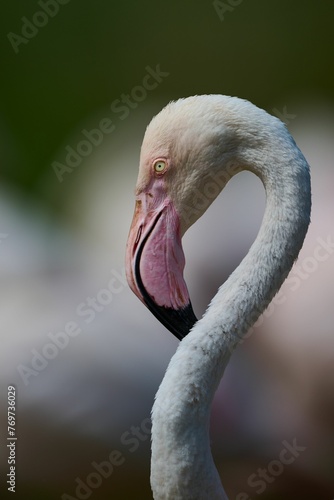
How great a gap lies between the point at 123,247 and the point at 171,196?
4.77 ft

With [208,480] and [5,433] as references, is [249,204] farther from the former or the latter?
[208,480]

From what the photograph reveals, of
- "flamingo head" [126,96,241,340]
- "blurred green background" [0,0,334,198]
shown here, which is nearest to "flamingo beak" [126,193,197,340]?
"flamingo head" [126,96,241,340]

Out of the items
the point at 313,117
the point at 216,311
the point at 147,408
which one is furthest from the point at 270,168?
the point at 313,117

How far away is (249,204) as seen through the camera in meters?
2.66

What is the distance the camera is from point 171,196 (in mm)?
1309

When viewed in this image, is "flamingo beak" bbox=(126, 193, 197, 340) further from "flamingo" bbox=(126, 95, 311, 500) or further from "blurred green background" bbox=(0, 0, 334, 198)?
"blurred green background" bbox=(0, 0, 334, 198)

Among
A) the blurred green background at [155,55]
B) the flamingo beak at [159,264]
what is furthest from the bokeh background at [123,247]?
the flamingo beak at [159,264]

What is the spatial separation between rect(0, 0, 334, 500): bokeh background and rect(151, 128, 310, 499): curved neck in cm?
112

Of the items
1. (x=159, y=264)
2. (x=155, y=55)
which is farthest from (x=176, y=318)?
(x=155, y=55)

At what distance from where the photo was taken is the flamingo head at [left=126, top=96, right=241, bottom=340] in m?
1.25

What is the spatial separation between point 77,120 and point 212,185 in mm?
2517

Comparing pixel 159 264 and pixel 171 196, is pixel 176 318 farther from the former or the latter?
pixel 171 196

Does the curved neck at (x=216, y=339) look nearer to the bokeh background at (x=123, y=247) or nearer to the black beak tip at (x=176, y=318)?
the black beak tip at (x=176, y=318)

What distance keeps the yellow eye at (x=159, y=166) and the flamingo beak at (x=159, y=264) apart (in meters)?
0.05
